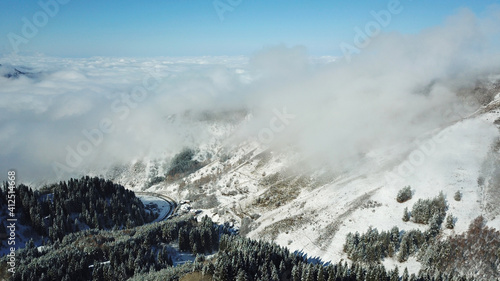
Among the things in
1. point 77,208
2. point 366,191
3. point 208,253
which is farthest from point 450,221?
point 77,208

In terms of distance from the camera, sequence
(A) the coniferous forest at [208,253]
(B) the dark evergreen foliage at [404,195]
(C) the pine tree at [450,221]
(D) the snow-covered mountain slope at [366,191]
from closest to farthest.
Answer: (A) the coniferous forest at [208,253] < (C) the pine tree at [450,221] < (D) the snow-covered mountain slope at [366,191] < (B) the dark evergreen foliage at [404,195]

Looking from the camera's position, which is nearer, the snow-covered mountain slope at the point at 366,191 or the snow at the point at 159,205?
the snow-covered mountain slope at the point at 366,191

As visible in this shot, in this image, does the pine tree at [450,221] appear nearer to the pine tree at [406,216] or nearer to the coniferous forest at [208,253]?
the coniferous forest at [208,253]

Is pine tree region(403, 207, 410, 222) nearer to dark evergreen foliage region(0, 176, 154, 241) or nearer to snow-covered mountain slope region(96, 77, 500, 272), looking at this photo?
snow-covered mountain slope region(96, 77, 500, 272)

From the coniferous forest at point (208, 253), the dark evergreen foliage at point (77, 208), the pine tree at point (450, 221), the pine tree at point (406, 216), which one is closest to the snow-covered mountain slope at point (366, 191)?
the pine tree at point (450, 221)

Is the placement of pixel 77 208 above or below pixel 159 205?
above

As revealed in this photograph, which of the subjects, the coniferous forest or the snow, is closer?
the coniferous forest

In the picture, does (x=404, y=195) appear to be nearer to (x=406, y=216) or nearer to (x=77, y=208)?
(x=406, y=216)

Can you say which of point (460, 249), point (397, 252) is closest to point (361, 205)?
point (397, 252)

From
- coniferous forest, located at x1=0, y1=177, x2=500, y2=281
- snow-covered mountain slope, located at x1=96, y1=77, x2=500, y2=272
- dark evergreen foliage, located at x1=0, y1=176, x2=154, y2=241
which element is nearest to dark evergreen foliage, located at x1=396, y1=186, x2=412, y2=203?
snow-covered mountain slope, located at x1=96, y1=77, x2=500, y2=272

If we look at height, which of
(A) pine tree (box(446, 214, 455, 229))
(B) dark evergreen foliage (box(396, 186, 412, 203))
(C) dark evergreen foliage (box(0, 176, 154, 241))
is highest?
(C) dark evergreen foliage (box(0, 176, 154, 241))
